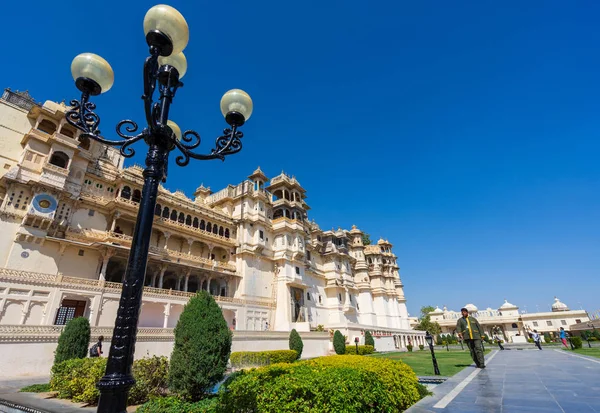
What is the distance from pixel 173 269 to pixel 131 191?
26.7 ft

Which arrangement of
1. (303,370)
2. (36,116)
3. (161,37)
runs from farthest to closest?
(36,116) → (303,370) → (161,37)

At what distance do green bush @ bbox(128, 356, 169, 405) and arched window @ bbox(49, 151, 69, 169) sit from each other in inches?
809

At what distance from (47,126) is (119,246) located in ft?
37.1

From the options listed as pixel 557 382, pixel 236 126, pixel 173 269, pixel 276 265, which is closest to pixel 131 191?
pixel 173 269

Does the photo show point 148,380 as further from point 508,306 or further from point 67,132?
point 508,306

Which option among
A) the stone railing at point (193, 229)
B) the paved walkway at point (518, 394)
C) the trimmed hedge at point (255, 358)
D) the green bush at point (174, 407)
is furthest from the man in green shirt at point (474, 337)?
the stone railing at point (193, 229)

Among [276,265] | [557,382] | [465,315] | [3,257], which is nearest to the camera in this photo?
[557,382]

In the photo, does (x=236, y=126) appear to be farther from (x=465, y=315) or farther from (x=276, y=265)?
(x=276, y=265)

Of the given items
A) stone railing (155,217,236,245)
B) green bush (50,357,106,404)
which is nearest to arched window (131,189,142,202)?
stone railing (155,217,236,245)

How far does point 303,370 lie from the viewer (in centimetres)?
608

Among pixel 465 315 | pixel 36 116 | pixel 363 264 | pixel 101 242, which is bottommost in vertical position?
pixel 465 315

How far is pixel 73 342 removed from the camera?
13.4 meters

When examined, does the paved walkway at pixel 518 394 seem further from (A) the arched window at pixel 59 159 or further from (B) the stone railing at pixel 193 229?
(A) the arched window at pixel 59 159

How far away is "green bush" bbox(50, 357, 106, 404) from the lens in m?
8.83
